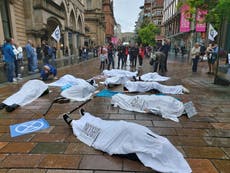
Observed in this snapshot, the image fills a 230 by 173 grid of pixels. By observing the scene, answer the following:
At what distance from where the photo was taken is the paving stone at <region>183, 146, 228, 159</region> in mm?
2658

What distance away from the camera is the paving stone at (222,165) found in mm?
2355

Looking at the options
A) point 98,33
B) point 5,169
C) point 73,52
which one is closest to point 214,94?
point 5,169

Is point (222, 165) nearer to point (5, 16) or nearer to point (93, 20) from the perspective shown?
point (5, 16)

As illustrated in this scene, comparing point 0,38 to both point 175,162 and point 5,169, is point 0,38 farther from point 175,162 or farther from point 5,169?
point 175,162

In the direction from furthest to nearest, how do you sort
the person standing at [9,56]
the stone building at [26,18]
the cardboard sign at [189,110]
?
the stone building at [26,18]
the person standing at [9,56]
the cardboard sign at [189,110]

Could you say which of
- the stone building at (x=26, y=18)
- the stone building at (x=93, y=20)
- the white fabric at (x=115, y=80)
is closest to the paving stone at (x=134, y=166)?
the white fabric at (x=115, y=80)

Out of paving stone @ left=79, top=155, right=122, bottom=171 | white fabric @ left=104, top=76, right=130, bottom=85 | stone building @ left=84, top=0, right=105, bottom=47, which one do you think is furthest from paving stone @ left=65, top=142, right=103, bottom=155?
stone building @ left=84, top=0, right=105, bottom=47

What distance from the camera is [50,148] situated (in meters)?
2.87

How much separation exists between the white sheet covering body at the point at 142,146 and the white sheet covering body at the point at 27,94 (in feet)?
9.79

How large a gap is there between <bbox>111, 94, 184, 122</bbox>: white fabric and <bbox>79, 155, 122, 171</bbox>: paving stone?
1919 millimetres

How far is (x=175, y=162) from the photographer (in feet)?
7.77

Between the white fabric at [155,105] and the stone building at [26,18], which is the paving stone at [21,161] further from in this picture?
the stone building at [26,18]

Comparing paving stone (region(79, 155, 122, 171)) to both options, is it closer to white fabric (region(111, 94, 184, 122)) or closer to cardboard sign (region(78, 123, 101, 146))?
cardboard sign (region(78, 123, 101, 146))

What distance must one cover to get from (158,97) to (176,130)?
121 centimetres
